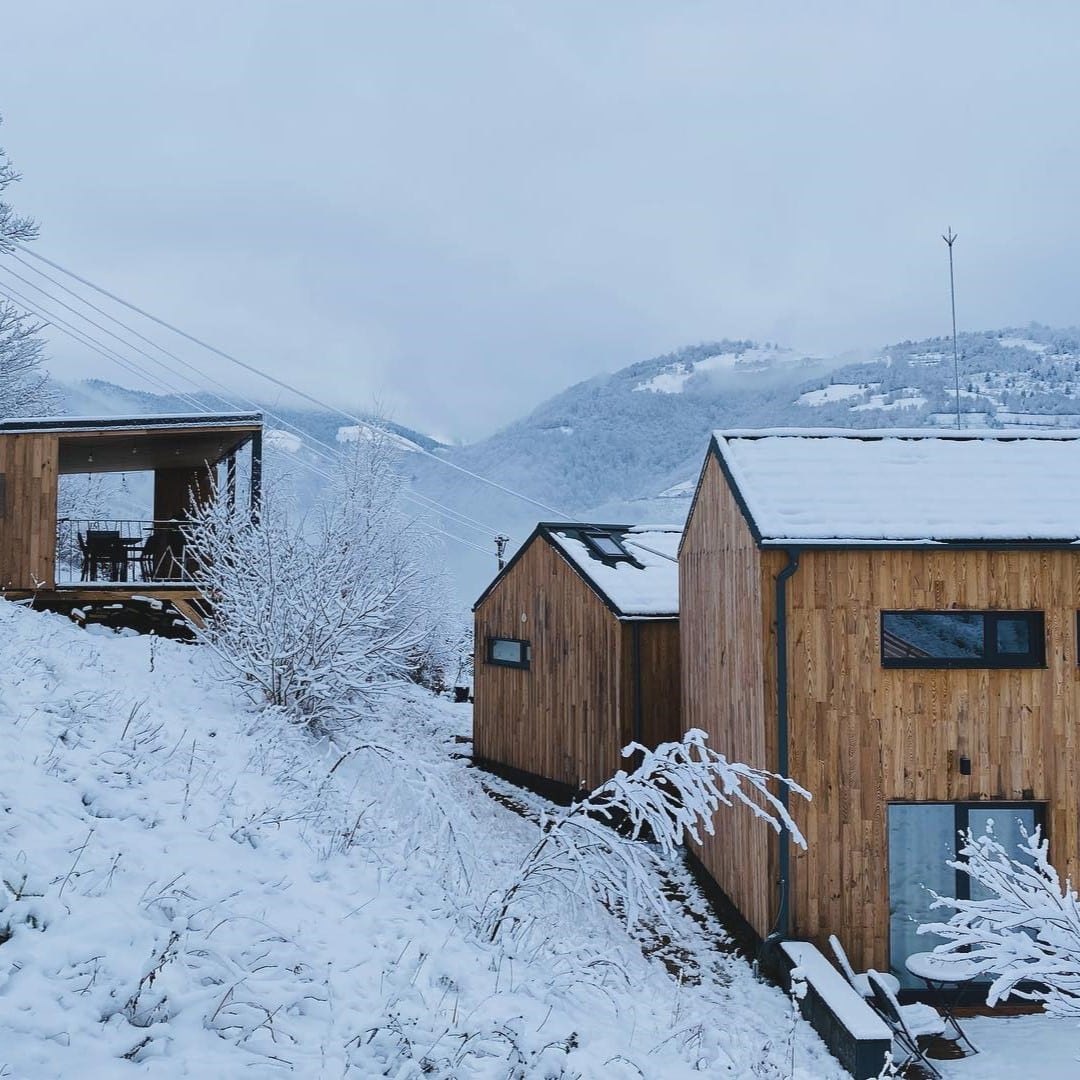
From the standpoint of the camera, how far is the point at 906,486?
27.4 ft

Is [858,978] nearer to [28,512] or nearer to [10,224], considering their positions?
[28,512]

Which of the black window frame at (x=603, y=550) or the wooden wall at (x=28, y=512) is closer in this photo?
the wooden wall at (x=28, y=512)

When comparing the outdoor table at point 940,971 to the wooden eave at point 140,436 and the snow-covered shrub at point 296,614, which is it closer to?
the snow-covered shrub at point 296,614

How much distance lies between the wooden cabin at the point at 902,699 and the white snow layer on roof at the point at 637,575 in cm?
497

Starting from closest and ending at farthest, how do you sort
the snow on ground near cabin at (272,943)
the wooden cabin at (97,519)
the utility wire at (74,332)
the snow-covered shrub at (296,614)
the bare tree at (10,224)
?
1. the snow on ground near cabin at (272,943)
2. the snow-covered shrub at (296,614)
3. the wooden cabin at (97,519)
4. the bare tree at (10,224)
5. the utility wire at (74,332)

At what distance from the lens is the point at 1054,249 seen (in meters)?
172

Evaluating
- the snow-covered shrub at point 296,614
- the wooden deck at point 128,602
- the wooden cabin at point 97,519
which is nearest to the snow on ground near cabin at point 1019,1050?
the snow-covered shrub at point 296,614

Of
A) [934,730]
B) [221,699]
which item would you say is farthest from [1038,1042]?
[221,699]

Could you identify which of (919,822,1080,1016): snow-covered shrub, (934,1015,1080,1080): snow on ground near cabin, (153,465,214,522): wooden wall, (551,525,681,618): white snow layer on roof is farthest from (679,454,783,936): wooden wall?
(153,465,214,522): wooden wall

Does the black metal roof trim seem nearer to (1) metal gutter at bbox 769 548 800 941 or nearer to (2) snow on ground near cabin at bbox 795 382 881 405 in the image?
(1) metal gutter at bbox 769 548 800 941

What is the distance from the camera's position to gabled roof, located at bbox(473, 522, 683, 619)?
12898mm

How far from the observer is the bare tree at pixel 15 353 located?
21.1 meters

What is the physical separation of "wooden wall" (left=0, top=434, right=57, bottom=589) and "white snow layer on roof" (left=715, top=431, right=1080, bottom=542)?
410 inches

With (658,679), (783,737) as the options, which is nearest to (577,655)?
(658,679)
